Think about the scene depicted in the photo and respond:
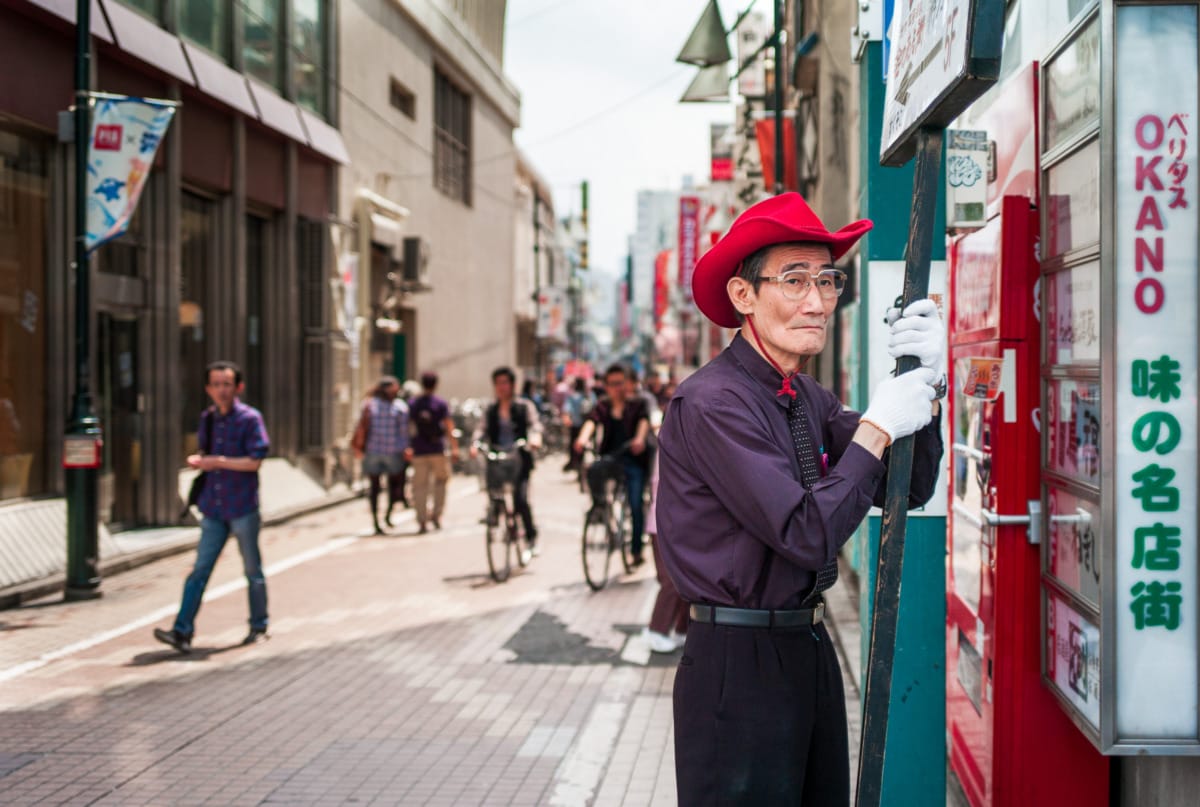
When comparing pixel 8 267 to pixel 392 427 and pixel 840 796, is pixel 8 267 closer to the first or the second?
pixel 392 427

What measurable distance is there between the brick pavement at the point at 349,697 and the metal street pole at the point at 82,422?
43cm

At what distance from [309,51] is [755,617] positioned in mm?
20280

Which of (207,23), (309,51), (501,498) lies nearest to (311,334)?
(309,51)

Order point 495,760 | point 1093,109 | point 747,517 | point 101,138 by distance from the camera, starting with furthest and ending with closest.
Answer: point 101,138 → point 495,760 → point 1093,109 → point 747,517

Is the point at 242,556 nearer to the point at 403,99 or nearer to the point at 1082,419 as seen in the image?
the point at 1082,419

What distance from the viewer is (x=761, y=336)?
3.02 meters

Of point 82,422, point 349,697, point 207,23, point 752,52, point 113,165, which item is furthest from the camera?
point 752,52

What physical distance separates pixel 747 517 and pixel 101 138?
9208 mm

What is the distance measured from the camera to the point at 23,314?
12.2m

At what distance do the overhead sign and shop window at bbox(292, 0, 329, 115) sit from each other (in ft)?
60.2

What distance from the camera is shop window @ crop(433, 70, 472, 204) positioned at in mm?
33938

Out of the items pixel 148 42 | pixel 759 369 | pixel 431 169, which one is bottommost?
pixel 759 369

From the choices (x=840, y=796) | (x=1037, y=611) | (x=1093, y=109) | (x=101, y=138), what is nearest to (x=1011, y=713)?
(x=1037, y=611)

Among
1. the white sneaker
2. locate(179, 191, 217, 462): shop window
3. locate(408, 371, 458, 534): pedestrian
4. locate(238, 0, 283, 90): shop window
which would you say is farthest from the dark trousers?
locate(238, 0, 283, 90): shop window
